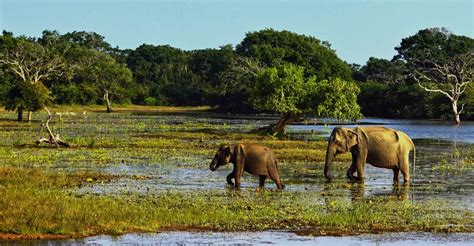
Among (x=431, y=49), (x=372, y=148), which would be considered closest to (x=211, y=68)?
(x=431, y=49)

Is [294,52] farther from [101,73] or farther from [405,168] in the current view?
[405,168]

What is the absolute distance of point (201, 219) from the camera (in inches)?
694

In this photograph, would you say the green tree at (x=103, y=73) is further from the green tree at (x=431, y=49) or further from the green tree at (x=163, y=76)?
the green tree at (x=431, y=49)

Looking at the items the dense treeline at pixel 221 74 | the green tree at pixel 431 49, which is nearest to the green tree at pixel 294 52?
the dense treeline at pixel 221 74

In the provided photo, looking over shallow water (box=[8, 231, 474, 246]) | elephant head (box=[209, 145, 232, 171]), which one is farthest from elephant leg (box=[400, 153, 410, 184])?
shallow water (box=[8, 231, 474, 246])

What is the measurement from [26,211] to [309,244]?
5.99m

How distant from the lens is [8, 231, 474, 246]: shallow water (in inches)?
613

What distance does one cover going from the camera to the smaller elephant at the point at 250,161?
2473 cm

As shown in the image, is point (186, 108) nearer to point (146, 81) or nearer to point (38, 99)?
point (146, 81)

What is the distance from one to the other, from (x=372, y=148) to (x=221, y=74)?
3884 inches

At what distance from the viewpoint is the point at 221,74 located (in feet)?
414

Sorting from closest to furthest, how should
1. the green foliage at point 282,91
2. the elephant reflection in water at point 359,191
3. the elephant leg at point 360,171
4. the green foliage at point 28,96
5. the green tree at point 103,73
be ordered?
1. the elephant reflection in water at point 359,191
2. the elephant leg at point 360,171
3. the green foliage at point 282,91
4. the green foliage at point 28,96
5. the green tree at point 103,73

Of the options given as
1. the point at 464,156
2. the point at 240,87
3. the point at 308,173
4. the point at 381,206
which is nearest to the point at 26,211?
the point at 381,206

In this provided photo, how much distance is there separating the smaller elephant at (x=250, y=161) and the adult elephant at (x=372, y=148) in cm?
311
